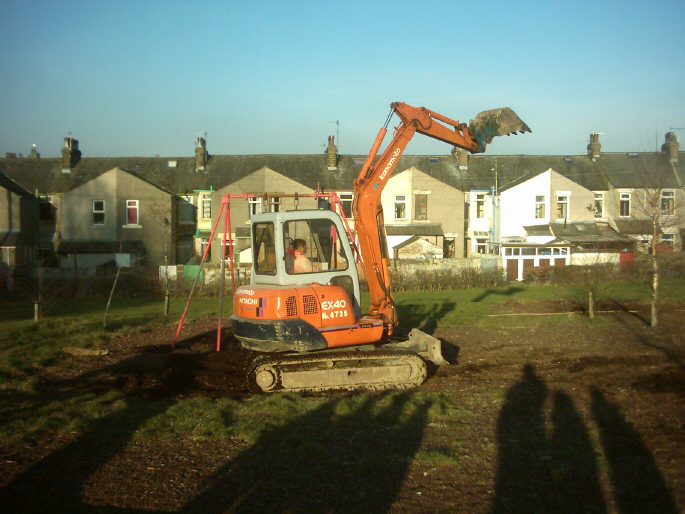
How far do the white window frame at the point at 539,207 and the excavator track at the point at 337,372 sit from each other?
34487mm

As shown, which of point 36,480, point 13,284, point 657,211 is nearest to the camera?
point 36,480

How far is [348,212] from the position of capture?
132 feet

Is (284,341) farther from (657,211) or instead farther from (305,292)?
(657,211)

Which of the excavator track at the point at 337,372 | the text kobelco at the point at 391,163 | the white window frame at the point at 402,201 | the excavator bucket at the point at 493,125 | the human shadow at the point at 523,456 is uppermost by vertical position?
the white window frame at the point at 402,201

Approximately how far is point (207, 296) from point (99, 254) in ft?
47.1

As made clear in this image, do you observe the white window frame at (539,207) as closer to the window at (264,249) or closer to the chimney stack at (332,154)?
the chimney stack at (332,154)

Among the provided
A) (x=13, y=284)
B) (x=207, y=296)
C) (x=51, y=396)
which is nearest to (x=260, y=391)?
(x=51, y=396)

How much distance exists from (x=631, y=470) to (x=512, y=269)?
1268 inches

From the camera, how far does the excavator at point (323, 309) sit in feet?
28.7

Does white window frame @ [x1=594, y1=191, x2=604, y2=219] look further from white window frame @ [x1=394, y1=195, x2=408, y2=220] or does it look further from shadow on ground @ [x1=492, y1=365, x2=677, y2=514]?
shadow on ground @ [x1=492, y1=365, x2=677, y2=514]

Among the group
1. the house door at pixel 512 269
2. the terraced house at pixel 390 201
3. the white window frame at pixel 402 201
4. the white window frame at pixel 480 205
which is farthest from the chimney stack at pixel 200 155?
the house door at pixel 512 269

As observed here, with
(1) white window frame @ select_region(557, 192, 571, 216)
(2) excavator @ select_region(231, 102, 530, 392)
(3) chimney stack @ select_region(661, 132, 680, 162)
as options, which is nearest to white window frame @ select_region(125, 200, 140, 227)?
(1) white window frame @ select_region(557, 192, 571, 216)

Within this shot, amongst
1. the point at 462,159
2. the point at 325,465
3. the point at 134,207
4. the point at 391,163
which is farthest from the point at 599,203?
the point at 325,465

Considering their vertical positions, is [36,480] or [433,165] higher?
[433,165]
